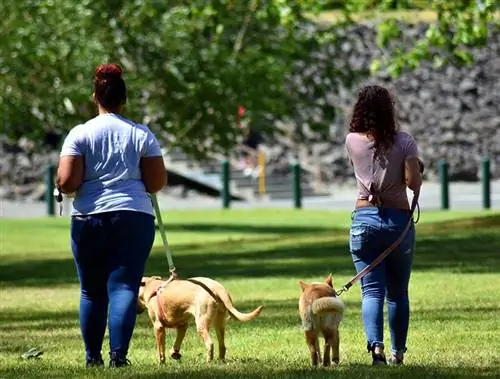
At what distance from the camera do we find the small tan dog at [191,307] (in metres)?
11.5

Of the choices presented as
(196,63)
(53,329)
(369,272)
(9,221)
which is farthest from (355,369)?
(9,221)

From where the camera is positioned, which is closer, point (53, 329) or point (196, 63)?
point (53, 329)

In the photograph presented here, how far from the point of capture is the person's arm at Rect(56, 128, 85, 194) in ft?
36.3

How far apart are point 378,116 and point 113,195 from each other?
1663 mm

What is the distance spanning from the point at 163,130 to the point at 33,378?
2376cm

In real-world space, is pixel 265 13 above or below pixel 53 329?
above

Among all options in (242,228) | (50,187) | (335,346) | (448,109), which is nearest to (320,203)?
(50,187)

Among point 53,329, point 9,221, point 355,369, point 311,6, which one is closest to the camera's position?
point 355,369

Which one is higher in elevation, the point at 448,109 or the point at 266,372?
the point at 448,109

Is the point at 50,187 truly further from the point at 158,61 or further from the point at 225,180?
the point at 158,61

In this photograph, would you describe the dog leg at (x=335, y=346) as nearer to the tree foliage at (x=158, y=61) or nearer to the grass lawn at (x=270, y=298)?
the grass lawn at (x=270, y=298)

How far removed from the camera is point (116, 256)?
11.1 metres

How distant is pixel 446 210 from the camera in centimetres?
3838

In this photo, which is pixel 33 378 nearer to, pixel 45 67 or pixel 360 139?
pixel 360 139
